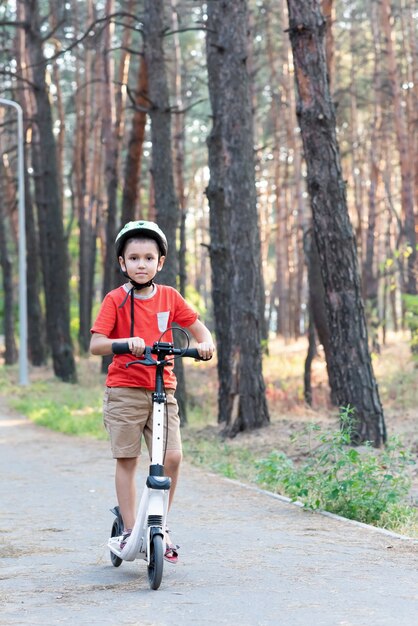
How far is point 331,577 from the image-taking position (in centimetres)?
660

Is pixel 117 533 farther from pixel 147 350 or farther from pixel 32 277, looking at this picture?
pixel 32 277

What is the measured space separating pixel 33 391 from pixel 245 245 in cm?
1167

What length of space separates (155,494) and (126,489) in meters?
0.57

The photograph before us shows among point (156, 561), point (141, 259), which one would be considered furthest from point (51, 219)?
point (156, 561)

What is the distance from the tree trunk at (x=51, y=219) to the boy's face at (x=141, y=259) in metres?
22.8

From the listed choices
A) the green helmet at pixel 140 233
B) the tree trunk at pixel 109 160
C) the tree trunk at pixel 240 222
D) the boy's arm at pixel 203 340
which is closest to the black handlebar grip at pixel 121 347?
the boy's arm at pixel 203 340

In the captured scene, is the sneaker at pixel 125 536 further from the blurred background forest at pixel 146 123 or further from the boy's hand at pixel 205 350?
the blurred background forest at pixel 146 123

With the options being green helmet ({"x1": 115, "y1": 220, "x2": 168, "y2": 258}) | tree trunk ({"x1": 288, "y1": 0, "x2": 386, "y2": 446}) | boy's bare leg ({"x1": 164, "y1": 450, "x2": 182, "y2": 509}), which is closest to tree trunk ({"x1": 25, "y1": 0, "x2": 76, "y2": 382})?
tree trunk ({"x1": 288, "y1": 0, "x2": 386, "y2": 446})

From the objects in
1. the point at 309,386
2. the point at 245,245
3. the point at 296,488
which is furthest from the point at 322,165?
the point at 309,386

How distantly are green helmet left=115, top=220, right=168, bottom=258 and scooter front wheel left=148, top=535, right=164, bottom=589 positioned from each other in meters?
1.60

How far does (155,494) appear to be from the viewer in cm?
640

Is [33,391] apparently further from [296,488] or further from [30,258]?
[296,488]

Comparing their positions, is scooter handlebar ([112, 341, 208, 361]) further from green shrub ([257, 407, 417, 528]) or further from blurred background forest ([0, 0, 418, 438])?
blurred background forest ([0, 0, 418, 438])

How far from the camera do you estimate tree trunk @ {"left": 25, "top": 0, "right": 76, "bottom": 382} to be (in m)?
29.1
